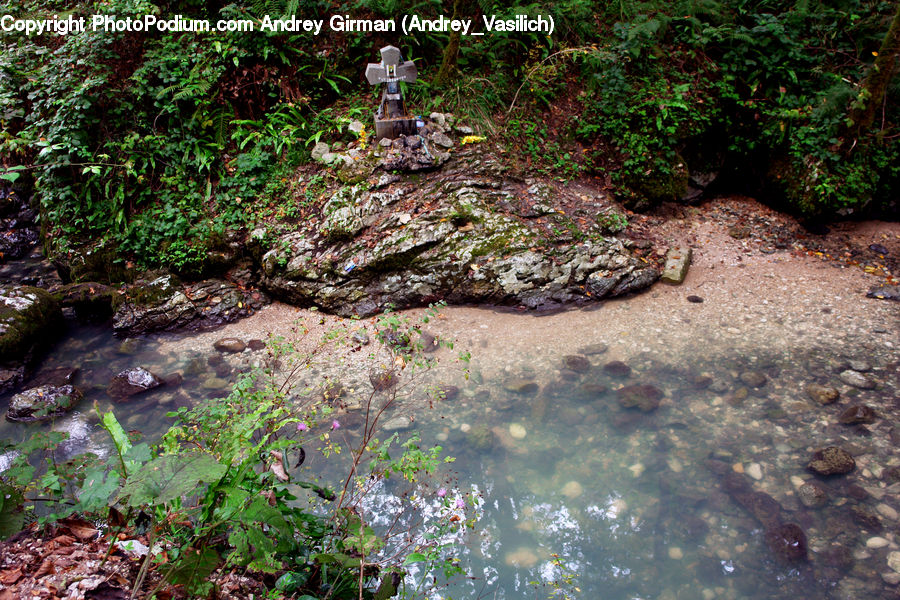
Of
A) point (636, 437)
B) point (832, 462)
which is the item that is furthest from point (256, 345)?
point (832, 462)

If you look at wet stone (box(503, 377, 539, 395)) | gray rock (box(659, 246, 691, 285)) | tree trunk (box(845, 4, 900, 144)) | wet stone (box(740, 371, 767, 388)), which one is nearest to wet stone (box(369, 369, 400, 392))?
wet stone (box(503, 377, 539, 395))

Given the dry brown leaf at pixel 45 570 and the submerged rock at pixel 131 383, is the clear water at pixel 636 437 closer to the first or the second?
the submerged rock at pixel 131 383

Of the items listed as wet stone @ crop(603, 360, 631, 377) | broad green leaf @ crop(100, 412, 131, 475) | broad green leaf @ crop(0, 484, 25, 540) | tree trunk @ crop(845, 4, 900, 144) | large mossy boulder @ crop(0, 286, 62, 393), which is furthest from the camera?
tree trunk @ crop(845, 4, 900, 144)

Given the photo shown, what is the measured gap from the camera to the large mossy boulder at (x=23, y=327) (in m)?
5.11

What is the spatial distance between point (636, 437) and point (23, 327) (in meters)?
6.54

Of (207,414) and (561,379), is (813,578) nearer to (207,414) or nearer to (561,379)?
(561,379)

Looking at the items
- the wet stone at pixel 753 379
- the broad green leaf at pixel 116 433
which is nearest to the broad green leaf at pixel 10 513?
the broad green leaf at pixel 116 433

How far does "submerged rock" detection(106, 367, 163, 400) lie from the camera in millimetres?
4785

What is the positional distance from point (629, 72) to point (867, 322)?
4.56 meters

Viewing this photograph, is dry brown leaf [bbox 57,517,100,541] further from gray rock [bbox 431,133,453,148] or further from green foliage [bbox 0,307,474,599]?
gray rock [bbox 431,133,453,148]

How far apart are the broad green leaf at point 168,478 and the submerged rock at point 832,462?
4131 millimetres

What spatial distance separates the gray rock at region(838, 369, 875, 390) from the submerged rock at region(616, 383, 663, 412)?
5.46 ft

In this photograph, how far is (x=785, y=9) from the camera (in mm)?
6973

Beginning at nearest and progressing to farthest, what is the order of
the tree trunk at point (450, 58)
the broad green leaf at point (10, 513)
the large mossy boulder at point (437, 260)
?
the broad green leaf at point (10, 513)
the large mossy boulder at point (437, 260)
the tree trunk at point (450, 58)
